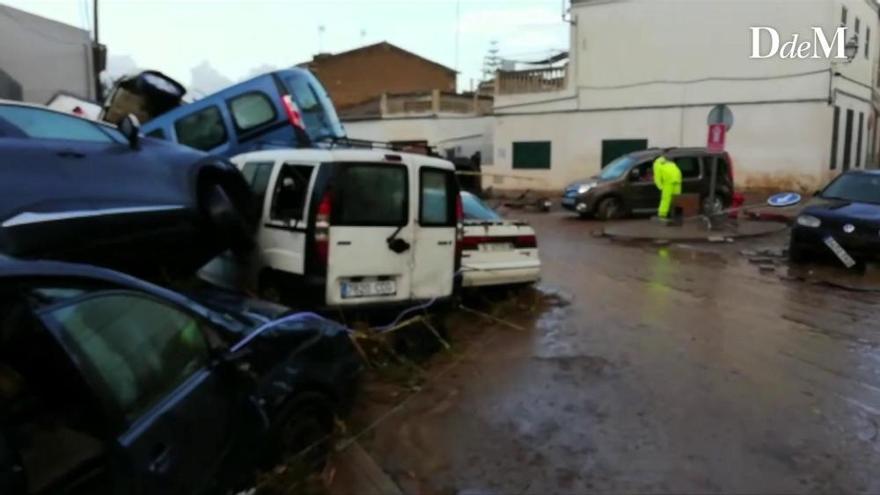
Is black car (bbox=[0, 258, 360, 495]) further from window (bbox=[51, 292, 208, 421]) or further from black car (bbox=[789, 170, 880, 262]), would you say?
black car (bbox=[789, 170, 880, 262])

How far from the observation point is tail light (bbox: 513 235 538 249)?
→ 8.92 meters

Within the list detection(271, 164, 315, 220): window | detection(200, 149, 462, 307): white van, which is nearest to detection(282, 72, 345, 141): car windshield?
detection(200, 149, 462, 307): white van

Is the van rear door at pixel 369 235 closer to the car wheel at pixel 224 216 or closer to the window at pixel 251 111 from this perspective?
the car wheel at pixel 224 216

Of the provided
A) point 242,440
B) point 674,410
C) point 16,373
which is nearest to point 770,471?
point 674,410

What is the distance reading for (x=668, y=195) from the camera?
16609mm

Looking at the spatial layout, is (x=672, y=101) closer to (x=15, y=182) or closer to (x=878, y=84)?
(x=878, y=84)

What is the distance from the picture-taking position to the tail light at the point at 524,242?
8922mm

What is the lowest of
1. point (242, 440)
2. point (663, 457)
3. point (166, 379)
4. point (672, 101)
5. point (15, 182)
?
point (663, 457)

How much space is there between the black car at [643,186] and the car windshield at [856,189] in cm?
618

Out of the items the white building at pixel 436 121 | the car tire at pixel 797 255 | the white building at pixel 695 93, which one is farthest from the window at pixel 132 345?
the white building at pixel 436 121

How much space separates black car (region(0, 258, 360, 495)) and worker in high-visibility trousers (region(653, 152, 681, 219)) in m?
14.1

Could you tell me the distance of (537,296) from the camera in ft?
30.7

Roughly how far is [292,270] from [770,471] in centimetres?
396

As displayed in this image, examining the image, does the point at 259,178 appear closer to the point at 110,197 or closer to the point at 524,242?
the point at 110,197
